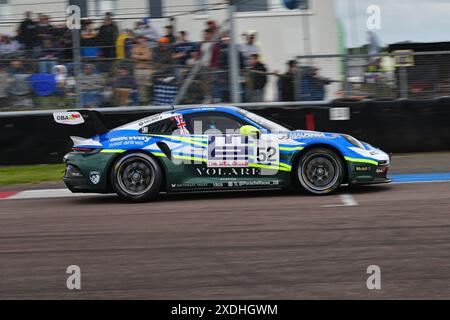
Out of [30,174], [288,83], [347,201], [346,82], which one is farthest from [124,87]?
[347,201]

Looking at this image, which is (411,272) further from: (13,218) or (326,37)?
(326,37)

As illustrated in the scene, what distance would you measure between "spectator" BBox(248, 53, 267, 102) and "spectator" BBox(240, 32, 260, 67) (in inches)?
6.1

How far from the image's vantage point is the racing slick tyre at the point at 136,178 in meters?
8.98

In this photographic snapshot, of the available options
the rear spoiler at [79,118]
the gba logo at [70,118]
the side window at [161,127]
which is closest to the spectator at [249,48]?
the side window at [161,127]

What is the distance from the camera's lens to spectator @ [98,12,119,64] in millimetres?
13609

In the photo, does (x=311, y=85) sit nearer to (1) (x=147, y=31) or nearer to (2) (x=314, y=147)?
(1) (x=147, y=31)

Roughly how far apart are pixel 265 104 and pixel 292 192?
432 centimetres

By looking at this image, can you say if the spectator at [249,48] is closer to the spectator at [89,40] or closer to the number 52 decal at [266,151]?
the spectator at [89,40]

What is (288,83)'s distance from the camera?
13.7 metres

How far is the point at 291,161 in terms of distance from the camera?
8.84 m

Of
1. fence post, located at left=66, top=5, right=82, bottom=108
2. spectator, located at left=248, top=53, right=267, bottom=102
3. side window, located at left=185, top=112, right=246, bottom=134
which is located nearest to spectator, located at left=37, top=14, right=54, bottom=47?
fence post, located at left=66, top=5, right=82, bottom=108

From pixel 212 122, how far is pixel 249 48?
513 centimetres

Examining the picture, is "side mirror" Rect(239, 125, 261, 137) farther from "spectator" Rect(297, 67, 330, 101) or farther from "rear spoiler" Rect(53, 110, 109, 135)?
"spectator" Rect(297, 67, 330, 101)

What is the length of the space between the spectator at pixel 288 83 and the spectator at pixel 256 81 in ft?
1.14
